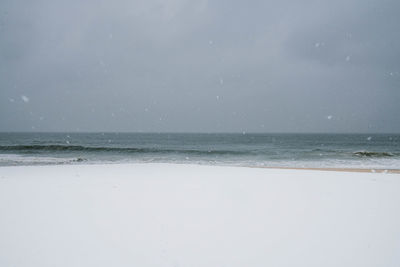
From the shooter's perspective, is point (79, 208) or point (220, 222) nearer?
point (220, 222)

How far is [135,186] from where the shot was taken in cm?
578

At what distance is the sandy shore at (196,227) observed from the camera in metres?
2.66

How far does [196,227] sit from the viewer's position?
338 centimetres

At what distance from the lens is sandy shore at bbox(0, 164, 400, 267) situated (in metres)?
2.66

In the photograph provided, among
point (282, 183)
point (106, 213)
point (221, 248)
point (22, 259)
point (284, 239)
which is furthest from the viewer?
point (282, 183)

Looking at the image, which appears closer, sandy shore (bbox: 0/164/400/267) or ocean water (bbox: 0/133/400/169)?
sandy shore (bbox: 0/164/400/267)

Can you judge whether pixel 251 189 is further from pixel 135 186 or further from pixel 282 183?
pixel 135 186

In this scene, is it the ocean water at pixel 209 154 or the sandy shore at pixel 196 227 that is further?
the ocean water at pixel 209 154

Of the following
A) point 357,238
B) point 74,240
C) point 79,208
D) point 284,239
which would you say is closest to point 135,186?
point 79,208

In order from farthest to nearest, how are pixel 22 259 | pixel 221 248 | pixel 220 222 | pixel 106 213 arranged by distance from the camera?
pixel 106 213 → pixel 220 222 → pixel 221 248 → pixel 22 259

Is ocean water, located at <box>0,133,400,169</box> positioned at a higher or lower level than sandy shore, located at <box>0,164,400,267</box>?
lower

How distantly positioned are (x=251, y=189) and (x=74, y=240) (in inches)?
156

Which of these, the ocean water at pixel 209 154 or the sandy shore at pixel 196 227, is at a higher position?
the sandy shore at pixel 196 227

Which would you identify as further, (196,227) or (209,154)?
(209,154)
